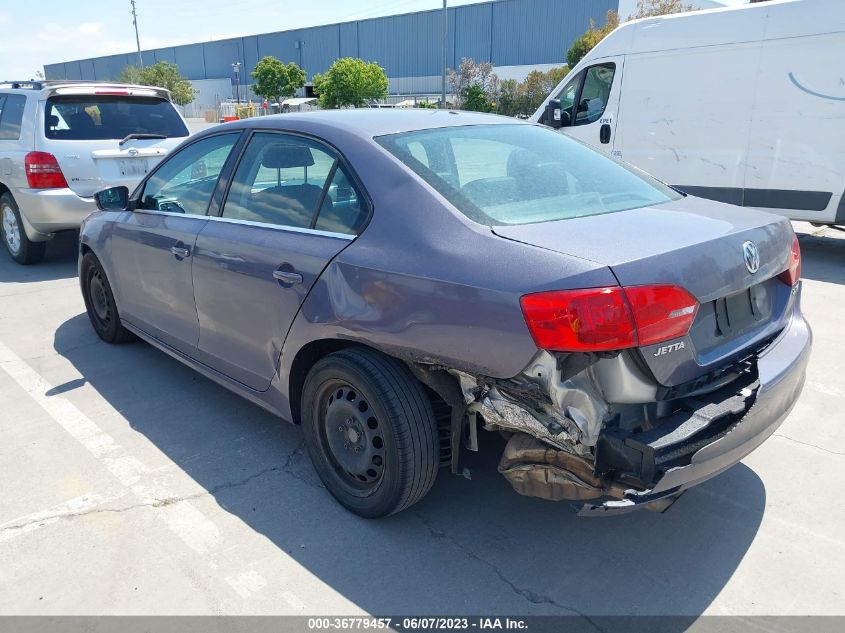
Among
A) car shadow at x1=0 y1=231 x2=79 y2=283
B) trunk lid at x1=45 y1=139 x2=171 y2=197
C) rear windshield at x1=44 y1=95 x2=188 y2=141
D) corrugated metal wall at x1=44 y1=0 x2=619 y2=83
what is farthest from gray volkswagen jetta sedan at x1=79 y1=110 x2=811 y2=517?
corrugated metal wall at x1=44 y1=0 x2=619 y2=83

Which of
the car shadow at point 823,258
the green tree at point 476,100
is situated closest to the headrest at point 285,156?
the car shadow at point 823,258

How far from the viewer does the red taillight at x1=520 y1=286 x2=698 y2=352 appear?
2.07 metres

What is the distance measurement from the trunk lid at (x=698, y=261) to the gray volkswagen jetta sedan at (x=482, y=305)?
11 millimetres

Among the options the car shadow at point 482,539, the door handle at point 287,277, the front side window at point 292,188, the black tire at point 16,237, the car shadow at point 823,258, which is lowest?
the car shadow at point 823,258

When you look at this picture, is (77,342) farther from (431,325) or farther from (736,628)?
(736,628)

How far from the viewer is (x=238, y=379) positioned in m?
3.49

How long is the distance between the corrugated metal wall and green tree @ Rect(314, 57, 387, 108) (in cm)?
1784

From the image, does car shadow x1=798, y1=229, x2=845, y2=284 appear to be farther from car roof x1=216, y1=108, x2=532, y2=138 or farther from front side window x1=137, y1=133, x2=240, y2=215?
front side window x1=137, y1=133, x2=240, y2=215

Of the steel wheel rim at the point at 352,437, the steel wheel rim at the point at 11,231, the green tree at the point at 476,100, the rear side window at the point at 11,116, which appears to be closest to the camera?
the steel wheel rim at the point at 352,437

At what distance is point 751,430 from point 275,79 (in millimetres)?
61988

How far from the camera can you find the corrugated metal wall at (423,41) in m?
55.5

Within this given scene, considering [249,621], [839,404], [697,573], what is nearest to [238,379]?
[249,621]

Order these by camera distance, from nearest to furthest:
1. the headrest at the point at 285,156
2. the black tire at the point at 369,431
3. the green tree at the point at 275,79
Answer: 1. the black tire at the point at 369,431
2. the headrest at the point at 285,156
3. the green tree at the point at 275,79

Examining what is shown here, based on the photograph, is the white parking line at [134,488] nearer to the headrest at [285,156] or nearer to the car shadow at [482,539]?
the car shadow at [482,539]
